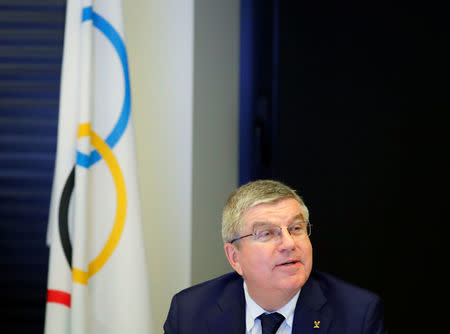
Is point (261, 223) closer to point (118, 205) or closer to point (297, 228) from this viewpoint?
point (297, 228)

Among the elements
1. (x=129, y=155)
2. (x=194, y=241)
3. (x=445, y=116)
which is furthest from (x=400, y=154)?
(x=129, y=155)

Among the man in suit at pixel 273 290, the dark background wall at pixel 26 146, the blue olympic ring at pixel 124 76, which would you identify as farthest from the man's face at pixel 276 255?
the dark background wall at pixel 26 146

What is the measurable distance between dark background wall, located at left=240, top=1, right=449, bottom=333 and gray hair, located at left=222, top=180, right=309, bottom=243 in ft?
2.91

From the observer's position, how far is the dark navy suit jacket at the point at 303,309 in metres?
1.80

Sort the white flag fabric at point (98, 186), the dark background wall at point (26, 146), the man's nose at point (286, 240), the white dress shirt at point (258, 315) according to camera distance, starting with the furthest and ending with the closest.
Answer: the dark background wall at point (26, 146)
the white flag fabric at point (98, 186)
the white dress shirt at point (258, 315)
the man's nose at point (286, 240)

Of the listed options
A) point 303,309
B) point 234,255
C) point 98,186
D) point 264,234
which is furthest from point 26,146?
point 303,309

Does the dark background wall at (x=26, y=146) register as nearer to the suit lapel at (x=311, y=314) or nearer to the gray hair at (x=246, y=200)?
the gray hair at (x=246, y=200)

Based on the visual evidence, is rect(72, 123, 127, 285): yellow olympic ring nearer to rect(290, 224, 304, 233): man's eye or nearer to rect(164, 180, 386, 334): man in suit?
rect(164, 180, 386, 334): man in suit

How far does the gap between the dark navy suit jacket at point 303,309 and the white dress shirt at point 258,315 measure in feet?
0.07

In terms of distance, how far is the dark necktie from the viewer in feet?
5.95

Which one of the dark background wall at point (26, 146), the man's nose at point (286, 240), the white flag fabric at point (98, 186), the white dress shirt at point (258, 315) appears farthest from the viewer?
the dark background wall at point (26, 146)

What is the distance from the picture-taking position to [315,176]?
8.91 ft

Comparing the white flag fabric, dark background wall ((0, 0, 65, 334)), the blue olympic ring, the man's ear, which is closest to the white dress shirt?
the man's ear

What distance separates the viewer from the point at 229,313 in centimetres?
189
